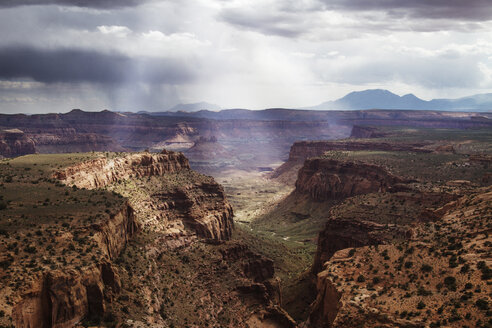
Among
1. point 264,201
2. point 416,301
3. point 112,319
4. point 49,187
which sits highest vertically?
point 49,187

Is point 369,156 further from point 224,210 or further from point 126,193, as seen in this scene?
point 126,193

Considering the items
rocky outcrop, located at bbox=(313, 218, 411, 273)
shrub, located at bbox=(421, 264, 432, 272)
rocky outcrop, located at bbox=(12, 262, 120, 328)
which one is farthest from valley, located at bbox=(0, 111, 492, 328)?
shrub, located at bbox=(421, 264, 432, 272)

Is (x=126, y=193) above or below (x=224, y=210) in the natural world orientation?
above

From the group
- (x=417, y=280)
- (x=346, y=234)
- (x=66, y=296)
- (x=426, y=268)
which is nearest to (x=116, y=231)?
(x=66, y=296)

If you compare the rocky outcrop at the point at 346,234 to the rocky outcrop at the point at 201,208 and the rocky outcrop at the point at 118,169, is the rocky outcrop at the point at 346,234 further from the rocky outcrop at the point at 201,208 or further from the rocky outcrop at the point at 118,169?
the rocky outcrop at the point at 118,169

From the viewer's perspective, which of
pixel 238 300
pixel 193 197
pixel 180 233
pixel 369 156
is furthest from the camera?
pixel 369 156

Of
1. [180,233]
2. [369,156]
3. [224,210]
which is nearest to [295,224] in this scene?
[369,156]
